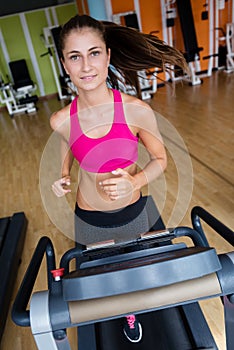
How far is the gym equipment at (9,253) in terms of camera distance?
1501 millimetres

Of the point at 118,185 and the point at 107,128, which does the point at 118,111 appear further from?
the point at 118,185

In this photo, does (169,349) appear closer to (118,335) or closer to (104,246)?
(118,335)

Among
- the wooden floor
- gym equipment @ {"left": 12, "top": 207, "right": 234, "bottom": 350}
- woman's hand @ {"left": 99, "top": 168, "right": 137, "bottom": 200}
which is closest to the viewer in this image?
gym equipment @ {"left": 12, "top": 207, "right": 234, "bottom": 350}

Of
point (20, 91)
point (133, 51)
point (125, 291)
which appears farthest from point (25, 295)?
point (20, 91)

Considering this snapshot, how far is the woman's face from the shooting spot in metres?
0.86

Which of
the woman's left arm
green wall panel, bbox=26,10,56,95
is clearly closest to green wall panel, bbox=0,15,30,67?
green wall panel, bbox=26,10,56,95

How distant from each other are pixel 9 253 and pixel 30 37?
555 centimetres

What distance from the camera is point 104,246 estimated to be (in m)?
0.92

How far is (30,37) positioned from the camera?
6.09 m

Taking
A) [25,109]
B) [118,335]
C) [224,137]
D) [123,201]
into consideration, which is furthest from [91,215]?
[25,109]

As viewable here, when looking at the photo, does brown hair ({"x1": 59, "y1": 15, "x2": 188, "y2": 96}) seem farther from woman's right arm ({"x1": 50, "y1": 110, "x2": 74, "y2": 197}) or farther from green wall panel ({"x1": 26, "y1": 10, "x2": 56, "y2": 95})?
green wall panel ({"x1": 26, "y1": 10, "x2": 56, "y2": 95})

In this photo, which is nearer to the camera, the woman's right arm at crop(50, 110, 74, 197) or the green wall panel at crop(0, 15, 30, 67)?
the woman's right arm at crop(50, 110, 74, 197)

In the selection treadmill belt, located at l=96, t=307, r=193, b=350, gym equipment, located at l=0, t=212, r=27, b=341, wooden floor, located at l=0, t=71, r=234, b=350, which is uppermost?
treadmill belt, located at l=96, t=307, r=193, b=350

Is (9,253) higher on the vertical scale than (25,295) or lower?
lower
